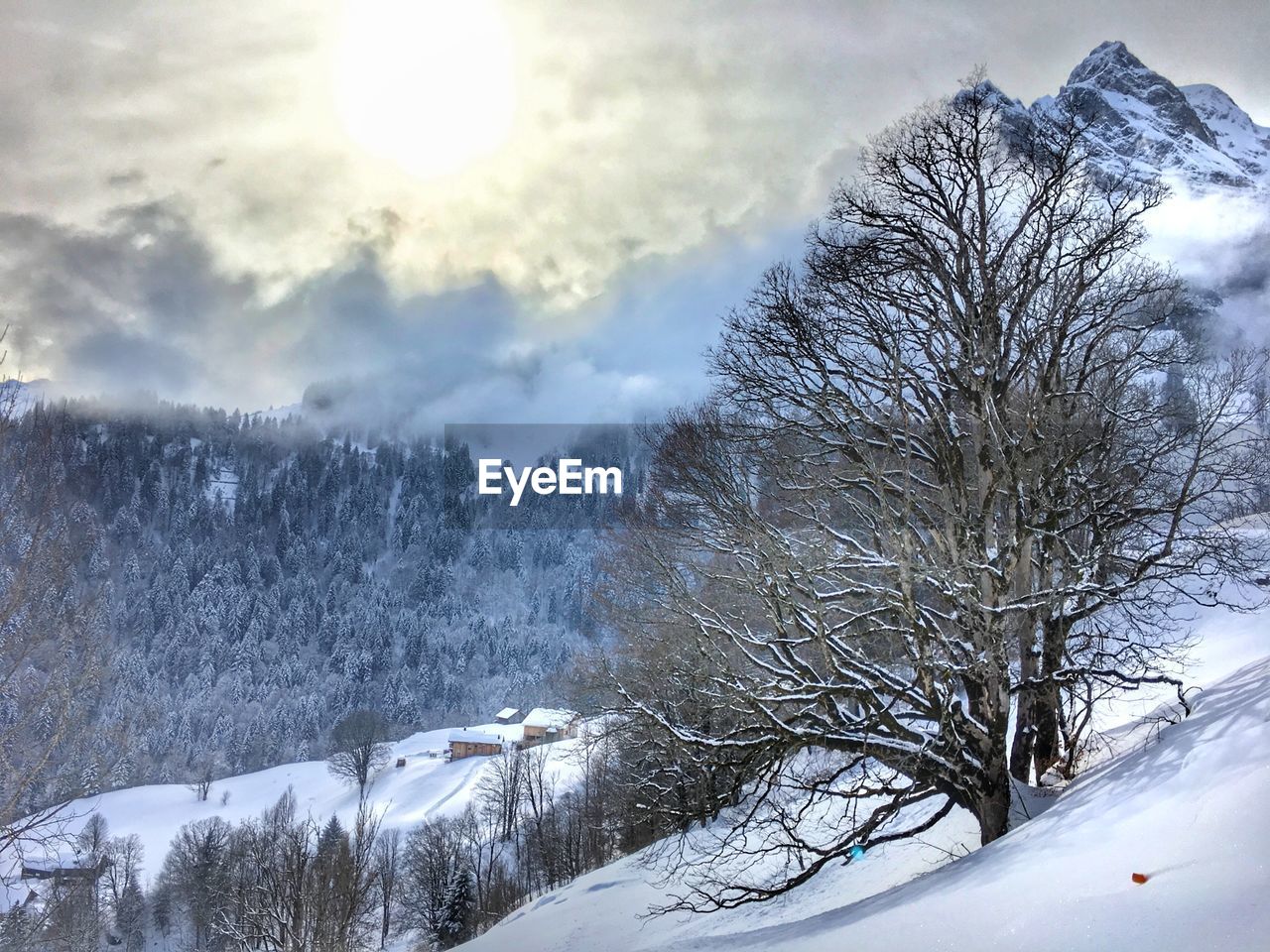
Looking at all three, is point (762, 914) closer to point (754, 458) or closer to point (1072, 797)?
point (1072, 797)

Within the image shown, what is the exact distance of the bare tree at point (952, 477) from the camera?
5.36 m

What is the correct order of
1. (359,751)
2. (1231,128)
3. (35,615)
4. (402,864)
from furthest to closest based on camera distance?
(359,751) → (402,864) → (1231,128) → (35,615)

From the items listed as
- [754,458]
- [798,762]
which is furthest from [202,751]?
[754,458]

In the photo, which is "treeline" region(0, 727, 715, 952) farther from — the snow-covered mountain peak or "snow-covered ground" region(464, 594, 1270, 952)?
the snow-covered mountain peak

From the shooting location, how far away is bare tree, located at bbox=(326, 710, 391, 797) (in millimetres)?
57906

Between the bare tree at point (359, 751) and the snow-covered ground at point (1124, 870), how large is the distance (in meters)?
57.6

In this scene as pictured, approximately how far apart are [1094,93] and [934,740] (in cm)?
796

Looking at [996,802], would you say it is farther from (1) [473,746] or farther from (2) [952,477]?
(1) [473,746]

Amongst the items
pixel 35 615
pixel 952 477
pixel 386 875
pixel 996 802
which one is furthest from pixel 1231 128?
pixel 386 875

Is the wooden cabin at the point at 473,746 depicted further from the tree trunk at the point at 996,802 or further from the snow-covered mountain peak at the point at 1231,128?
the tree trunk at the point at 996,802

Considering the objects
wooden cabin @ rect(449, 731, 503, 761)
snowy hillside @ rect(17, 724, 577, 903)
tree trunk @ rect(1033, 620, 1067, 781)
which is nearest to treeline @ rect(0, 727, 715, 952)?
snowy hillside @ rect(17, 724, 577, 903)

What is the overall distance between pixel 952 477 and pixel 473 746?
63.1 metres

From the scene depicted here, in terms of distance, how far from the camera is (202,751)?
81812mm

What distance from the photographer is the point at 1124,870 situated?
3434 millimetres
